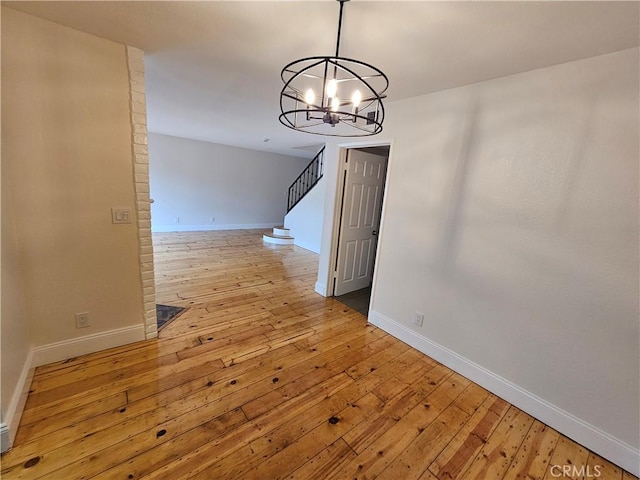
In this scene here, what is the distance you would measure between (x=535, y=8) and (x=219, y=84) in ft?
8.63

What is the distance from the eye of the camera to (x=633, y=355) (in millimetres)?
1646

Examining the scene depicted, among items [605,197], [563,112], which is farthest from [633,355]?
[563,112]

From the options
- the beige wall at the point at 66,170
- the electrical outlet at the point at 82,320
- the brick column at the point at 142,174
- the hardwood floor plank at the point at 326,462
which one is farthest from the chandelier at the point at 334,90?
the electrical outlet at the point at 82,320

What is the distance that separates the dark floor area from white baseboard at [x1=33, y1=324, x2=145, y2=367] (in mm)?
2398

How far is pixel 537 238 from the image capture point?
77.6 inches

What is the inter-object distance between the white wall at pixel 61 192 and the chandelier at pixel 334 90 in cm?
141

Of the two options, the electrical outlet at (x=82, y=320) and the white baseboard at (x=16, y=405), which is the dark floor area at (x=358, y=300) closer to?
the electrical outlet at (x=82, y=320)

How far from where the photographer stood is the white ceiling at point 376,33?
4.69 feet

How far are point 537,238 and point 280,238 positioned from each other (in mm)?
5618

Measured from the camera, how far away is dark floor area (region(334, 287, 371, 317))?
361 cm

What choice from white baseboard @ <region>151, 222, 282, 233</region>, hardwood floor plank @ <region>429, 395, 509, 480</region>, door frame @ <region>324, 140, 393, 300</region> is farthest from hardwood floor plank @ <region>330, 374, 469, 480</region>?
white baseboard @ <region>151, 222, 282, 233</region>

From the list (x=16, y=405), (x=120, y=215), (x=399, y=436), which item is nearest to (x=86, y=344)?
(x=16, y=405)

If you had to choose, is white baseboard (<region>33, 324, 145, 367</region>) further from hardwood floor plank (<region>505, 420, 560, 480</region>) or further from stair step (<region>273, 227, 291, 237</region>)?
stair step (<region>273, 227, 291, 237</region>)

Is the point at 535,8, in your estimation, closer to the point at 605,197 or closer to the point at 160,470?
the point at 605,197
